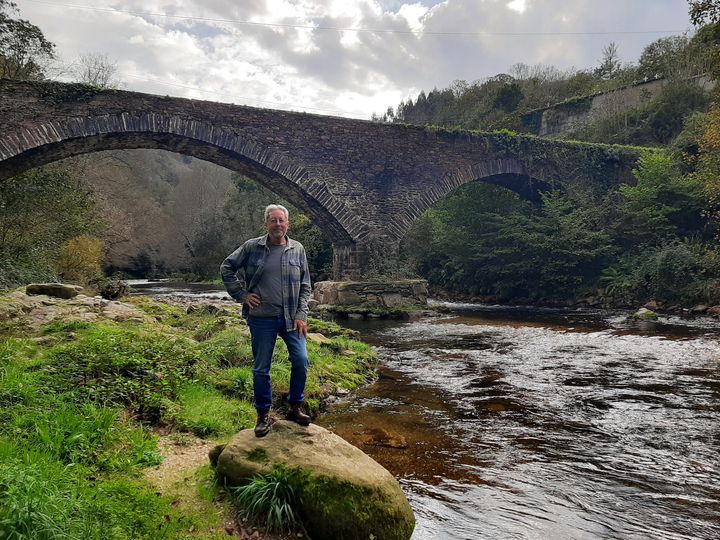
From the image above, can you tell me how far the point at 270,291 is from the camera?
3529 millimetres

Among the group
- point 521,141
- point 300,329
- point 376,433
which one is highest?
point 521,141

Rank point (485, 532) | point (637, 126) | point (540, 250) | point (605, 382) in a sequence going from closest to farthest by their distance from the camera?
1. point (485, 532)
2. point (605, 382)
3. point (540, 250)
4. point (637, 126)

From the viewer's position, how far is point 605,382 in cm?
694

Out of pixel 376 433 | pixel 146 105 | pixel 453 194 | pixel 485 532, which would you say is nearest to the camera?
→ pixel 485 532

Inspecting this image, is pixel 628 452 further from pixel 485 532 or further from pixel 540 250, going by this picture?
pixel 540 250

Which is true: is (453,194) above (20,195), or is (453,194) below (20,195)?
above

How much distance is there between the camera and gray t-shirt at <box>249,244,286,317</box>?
3521 mm

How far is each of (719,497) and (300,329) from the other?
316 centimetres

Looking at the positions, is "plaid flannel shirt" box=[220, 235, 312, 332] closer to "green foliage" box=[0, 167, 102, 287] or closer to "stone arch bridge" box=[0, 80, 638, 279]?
"green foliage" box=[0, 167, 102, 287]

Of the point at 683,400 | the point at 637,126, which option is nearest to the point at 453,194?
the point at 637,126

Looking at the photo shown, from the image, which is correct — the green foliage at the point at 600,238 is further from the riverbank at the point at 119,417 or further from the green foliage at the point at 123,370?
the green foliage at the point at 123,370

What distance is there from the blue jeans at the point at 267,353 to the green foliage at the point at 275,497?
1.99 feet

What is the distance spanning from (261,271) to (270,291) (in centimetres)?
16

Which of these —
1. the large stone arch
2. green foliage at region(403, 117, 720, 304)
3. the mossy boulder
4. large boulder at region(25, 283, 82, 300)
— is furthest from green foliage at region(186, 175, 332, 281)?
large boulder at region(25, 283, 82, 300)
